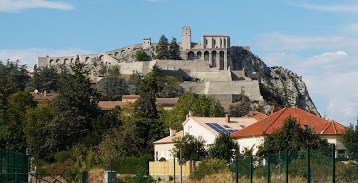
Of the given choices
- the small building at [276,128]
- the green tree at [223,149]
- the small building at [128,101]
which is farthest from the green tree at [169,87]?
the green tree at [223,149]

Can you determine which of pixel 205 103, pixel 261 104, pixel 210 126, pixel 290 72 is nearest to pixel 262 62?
pixel 290 72

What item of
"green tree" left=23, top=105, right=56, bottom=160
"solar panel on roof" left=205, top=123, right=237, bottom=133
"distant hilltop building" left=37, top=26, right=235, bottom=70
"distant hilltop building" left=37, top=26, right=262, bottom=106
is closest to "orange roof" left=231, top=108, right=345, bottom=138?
"solar panel on roof" left=205, top=123, right=237, bottom=133

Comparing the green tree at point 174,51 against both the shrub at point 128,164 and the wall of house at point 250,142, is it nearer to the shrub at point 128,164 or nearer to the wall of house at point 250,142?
the shrub at point 128,164

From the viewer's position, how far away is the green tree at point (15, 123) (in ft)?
213

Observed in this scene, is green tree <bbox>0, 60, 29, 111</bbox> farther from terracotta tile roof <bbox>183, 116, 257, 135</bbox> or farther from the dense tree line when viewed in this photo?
terracotta tile roof <bbox>183, 116, 257, 135</bbox>

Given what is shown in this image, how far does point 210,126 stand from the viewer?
5928cm

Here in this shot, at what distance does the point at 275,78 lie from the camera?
610ft

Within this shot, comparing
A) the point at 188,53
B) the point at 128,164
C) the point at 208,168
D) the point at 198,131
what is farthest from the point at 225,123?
the point at 188,53

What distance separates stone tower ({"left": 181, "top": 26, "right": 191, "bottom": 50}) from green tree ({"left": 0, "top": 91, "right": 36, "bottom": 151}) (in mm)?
99910

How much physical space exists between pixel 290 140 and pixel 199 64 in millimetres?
122123

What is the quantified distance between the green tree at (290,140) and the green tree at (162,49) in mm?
129494

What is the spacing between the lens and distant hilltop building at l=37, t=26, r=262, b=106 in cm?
15238

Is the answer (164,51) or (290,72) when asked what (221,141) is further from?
(290,72)

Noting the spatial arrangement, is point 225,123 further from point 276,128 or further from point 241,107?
point 241,107
